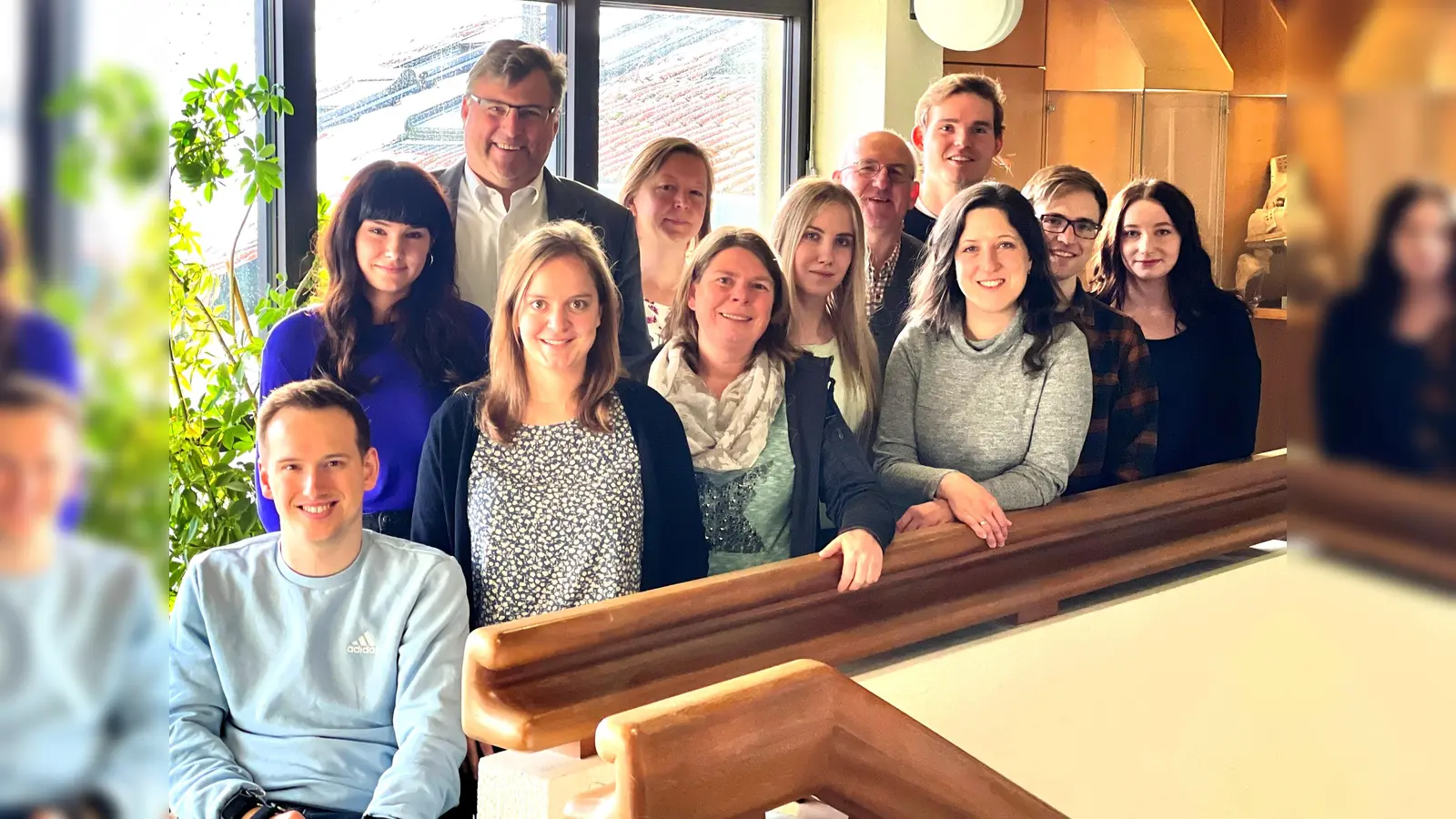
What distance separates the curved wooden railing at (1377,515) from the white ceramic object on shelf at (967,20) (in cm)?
338

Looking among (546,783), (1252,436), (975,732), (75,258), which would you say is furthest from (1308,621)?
(1252,436)

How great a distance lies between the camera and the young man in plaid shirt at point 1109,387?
2.49 metres

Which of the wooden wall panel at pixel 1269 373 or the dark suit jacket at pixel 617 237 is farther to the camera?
the wooden wall panel at pixel 1269 373

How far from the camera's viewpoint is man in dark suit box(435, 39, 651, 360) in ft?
7.32

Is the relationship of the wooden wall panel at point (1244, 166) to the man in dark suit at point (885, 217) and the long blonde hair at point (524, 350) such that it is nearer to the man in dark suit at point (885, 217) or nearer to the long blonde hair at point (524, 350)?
the man in dark suit at point (885, 217)

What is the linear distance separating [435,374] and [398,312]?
118mm

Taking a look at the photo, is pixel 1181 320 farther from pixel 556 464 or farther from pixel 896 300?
pixel 556 464

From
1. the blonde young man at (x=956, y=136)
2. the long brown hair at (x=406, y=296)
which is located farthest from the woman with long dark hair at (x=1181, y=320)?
the long brown hair at (x=406, y=296)

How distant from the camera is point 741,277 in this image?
2.22m

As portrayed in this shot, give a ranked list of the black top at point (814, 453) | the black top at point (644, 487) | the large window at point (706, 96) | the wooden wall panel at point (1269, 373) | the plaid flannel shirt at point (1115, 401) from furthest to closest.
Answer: the large window at point (706, 96) < the wooden wall panel at point (1269, 373) < the plaid flannel shirt at point (1115, 401) < the black top at point (814, 453) < the black top at point (644, 487)

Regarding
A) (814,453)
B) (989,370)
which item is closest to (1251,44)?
(989,370)

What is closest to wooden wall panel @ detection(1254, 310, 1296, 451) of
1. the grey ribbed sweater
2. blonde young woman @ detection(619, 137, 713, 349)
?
the grey ribbed sweater

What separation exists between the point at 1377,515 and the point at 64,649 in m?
0.19

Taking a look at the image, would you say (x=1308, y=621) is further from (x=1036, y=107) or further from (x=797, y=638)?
(x=1036, y=107)
